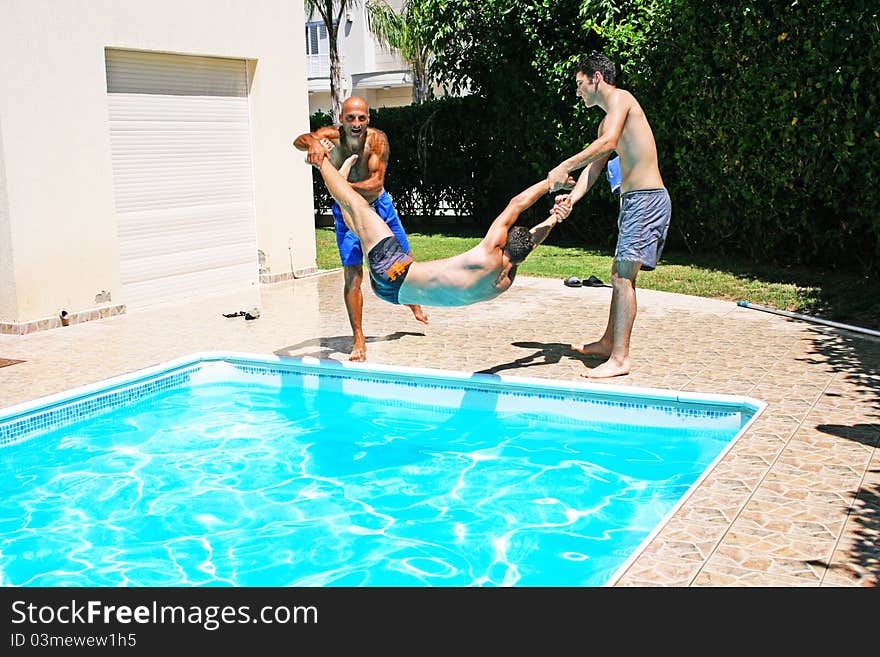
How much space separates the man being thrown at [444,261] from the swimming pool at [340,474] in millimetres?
1189

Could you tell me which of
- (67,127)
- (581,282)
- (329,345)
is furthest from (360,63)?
(329,345)

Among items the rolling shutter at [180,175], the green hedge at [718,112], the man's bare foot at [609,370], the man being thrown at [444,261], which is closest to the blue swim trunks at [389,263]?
the man being thrown at [444,261]

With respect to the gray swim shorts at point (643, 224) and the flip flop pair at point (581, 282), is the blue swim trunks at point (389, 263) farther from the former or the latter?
the flip flop pair at point (581, 282)

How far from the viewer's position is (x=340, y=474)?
629cm

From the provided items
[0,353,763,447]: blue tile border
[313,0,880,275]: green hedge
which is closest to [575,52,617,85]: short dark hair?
[0,353,763,447]: blue tile border

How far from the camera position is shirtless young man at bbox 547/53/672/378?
271 inches

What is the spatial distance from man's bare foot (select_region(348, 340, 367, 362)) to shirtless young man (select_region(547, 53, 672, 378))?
1.95 meters

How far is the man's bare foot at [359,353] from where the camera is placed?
320 inches

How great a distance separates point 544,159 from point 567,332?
324 inches

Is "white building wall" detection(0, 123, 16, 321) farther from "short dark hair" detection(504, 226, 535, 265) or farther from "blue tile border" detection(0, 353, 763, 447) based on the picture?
"short dark hair" detection(504, 226, 535, 265)

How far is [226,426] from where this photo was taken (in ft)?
23.8

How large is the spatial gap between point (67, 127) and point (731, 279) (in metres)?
8.20
